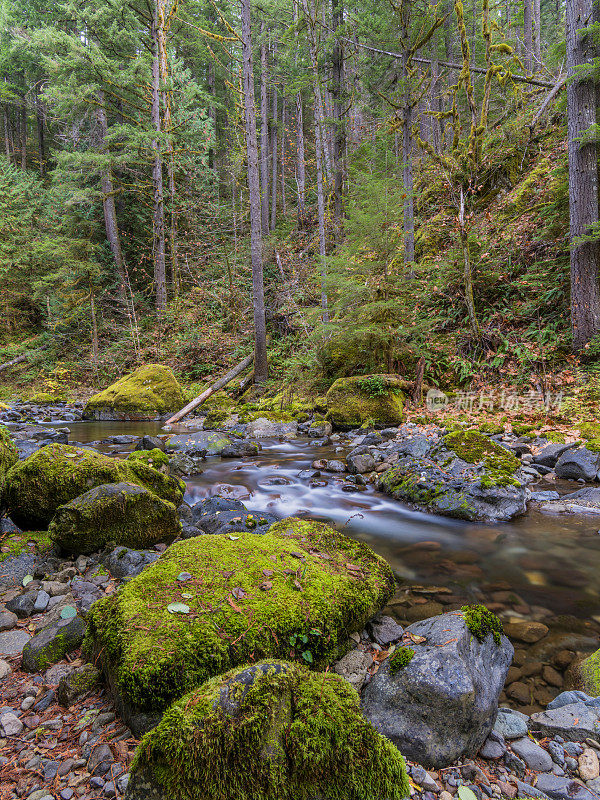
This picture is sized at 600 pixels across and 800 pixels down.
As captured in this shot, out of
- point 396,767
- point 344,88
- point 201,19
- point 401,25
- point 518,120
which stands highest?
point 201,19

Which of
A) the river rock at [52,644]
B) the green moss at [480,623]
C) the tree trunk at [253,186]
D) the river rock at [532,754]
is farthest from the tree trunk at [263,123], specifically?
the river rock at [532,754]

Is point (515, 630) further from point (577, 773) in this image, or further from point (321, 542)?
point (321, 542)

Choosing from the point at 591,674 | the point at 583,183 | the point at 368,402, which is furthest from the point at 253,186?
the point at 591,674

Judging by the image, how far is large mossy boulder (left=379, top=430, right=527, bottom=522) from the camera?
537cm

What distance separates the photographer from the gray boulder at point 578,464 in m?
6.13

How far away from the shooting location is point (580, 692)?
2545 mm

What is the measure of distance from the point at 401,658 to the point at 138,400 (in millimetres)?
12120

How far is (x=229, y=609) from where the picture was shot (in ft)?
7.64

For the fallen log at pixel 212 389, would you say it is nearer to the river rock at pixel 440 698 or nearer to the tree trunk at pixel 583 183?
the tree trunk at pixel 583 183

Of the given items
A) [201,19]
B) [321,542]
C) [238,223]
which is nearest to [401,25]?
[238,223]

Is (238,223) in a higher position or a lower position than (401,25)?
lower

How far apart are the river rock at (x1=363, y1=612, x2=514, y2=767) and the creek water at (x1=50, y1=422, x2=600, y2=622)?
1.58m

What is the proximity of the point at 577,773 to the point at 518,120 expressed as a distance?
A: 16.4 metres

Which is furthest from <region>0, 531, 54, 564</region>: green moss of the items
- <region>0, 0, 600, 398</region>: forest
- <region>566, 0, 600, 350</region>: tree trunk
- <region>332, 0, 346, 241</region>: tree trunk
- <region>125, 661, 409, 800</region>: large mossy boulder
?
<region>332, 0, 346, 241</region>: tree trunk
